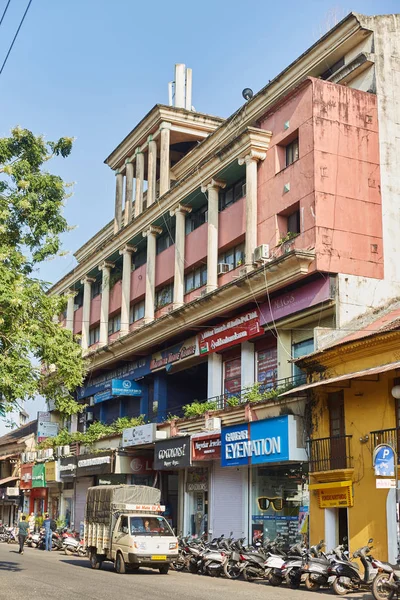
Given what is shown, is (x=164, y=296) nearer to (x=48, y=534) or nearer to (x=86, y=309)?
(x=86, y=309)

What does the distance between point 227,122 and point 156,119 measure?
612cm

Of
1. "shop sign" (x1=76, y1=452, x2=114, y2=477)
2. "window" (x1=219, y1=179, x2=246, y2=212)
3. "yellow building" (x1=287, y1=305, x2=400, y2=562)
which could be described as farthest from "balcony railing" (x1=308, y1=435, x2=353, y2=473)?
"shop sign" (x1=76, y1=452, x2=114, y2=477)

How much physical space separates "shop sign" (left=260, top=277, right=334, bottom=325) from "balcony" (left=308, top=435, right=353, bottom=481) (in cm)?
431

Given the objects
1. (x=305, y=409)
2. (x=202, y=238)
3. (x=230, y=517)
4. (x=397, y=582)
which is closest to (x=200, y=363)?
(x=202, y=238)

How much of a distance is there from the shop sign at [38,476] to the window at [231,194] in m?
21.9

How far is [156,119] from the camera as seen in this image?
34.6m

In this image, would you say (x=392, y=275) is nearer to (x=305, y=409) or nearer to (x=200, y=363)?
(x=305, y=409)

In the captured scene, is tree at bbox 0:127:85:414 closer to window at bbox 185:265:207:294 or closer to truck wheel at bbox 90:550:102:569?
truck wheel at bbox 90:550:102:569

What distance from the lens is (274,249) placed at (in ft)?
82.3

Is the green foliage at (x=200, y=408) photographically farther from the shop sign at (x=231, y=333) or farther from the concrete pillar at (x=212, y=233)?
the concrete pillar at (x=212, y=233)

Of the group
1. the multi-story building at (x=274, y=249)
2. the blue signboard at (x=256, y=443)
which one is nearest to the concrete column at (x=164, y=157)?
the multi-story building at (x=274, y=249)

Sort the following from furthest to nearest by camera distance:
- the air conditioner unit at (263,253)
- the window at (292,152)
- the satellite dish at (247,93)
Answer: the satellite dish at (247,93) < the window at (292,152) < the air conditioner unit at (263,253)

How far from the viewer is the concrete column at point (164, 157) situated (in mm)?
33969

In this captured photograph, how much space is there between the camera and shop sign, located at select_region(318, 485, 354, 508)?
1948 centimetres
